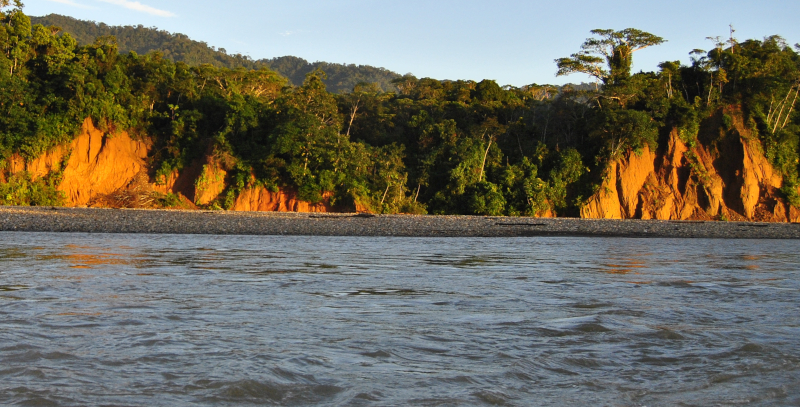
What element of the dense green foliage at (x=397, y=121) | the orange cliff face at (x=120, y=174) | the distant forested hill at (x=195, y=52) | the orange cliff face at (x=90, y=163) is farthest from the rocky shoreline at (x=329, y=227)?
the distant forested hill at (x=195, y=52)

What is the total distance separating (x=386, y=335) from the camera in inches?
180

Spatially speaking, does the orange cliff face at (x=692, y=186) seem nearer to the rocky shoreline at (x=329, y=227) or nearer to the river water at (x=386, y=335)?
the rocky shoreline at (x=329, y=227)

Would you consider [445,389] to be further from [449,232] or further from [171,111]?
[171,111]

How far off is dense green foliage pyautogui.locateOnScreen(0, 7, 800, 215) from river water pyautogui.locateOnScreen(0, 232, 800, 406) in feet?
68.8

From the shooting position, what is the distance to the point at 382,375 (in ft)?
11.7

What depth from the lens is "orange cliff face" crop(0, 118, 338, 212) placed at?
2750 cm

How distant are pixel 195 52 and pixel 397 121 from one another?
63.3m

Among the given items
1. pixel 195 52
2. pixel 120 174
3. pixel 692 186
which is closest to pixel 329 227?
pixel 120 174

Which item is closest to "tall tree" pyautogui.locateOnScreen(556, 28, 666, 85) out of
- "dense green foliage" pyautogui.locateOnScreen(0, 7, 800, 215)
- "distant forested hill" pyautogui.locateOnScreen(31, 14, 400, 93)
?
"dense green foliage" pyautogui.locateOnScreen(0, 7, 800, 215)

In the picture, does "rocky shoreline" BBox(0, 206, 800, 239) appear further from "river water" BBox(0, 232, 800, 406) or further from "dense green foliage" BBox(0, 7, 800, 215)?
"river water" BBox(0, 232, 800, 406)

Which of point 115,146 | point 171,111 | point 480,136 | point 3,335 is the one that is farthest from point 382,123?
point 3,335

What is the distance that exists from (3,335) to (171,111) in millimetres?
28842

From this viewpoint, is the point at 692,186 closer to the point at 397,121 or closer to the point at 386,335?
the point at 397,121

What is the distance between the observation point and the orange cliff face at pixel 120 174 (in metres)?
27.5
